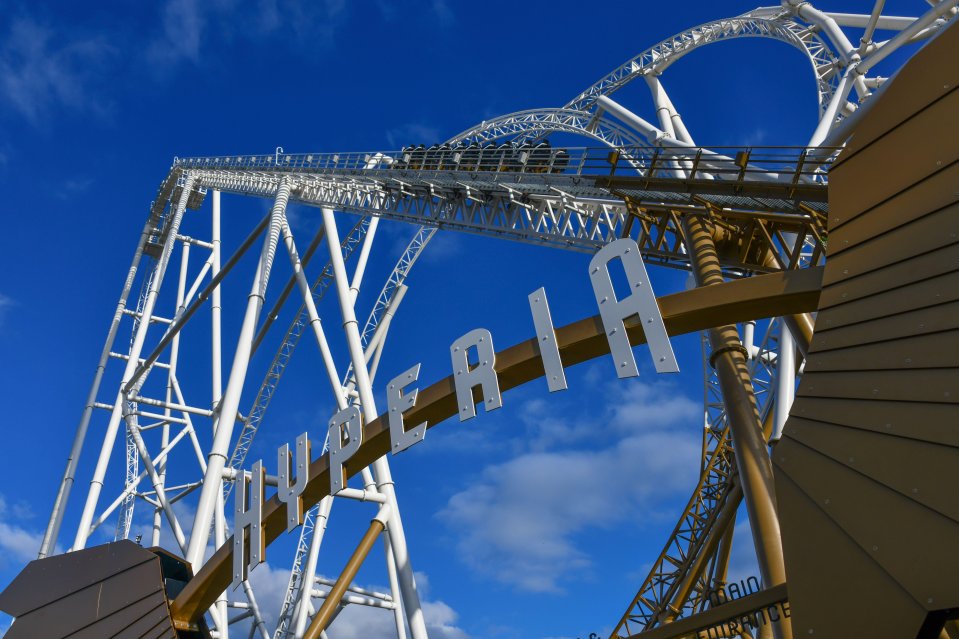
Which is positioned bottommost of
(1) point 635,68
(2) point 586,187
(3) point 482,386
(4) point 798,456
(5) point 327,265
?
(4) point 798,456

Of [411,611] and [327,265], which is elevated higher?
[327,265]

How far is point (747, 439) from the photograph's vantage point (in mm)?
6895

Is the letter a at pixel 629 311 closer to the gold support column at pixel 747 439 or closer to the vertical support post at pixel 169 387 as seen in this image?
the gold support column at pixel 747 439

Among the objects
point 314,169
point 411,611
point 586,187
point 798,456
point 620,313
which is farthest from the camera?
point 314,169

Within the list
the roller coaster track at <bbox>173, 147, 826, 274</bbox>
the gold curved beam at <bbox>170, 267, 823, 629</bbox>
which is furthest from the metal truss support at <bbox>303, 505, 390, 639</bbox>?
the roller coaster track at <bbox>173, 147, 826, 274</bbox>

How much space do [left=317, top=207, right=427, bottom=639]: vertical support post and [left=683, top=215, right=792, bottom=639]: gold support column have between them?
4.59 m

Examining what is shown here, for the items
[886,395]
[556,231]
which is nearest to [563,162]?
[556,231]

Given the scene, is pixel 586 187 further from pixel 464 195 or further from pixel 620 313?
pixel 620 313

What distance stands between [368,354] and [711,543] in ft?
25.3

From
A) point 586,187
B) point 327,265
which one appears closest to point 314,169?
point 327,265

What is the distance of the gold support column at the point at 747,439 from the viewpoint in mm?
6270

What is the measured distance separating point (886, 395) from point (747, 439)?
2.69m

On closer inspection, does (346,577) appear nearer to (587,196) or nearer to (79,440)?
(587,196)

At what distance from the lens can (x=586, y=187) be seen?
1120 centimetres
